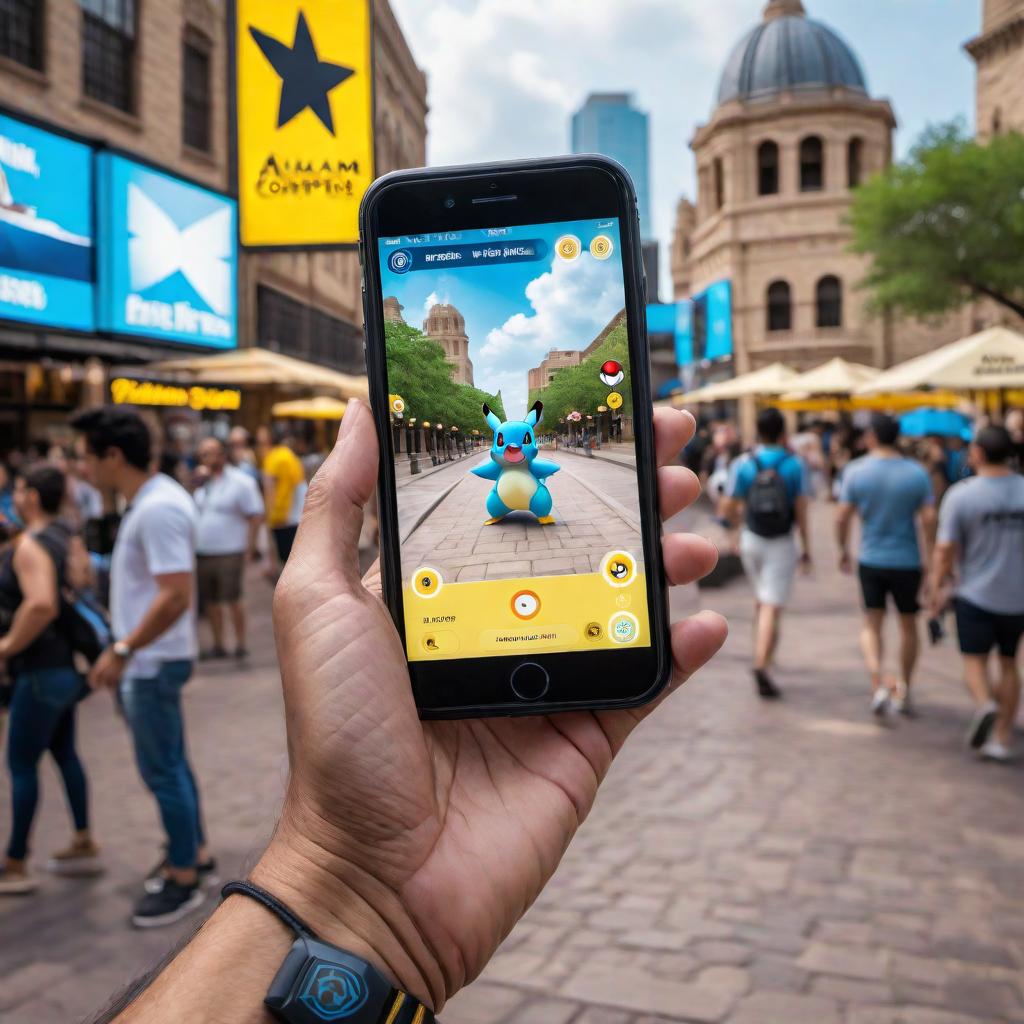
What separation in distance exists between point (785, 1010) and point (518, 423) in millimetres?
2738

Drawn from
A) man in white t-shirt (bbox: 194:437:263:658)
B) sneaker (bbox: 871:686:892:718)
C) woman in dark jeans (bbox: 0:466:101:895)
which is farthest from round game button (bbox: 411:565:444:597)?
man in white t-shirt (bbox: 194:437:263:658)

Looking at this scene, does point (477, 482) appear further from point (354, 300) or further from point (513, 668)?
point (354, 300)

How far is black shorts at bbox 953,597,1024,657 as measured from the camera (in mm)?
6414

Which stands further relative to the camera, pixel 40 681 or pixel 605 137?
pixel 40 681

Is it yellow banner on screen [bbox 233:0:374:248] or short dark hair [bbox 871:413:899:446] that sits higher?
yellow banner on screen [bbox 233:0:374:248]

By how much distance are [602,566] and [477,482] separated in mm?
278

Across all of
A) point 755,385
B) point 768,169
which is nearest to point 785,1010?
point 755,385

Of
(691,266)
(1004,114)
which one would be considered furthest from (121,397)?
(1004,114)

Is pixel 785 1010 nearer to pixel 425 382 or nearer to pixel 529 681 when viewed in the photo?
pixel 529 681

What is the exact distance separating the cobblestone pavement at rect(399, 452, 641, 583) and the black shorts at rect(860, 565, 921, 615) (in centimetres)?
596

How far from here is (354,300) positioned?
3229mm

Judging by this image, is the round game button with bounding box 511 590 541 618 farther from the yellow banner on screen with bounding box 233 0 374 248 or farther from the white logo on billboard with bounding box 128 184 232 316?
the white logo on billboard with bounding box 128 184 232 316

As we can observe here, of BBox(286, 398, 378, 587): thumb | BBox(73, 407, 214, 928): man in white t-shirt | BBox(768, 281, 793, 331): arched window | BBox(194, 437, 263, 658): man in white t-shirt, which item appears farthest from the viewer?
BBox(768, 281, 793, 331): arched window

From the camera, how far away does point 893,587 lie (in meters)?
7.44
